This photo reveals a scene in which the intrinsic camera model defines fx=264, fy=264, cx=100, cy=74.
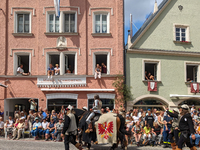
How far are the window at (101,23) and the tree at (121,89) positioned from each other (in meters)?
3.78

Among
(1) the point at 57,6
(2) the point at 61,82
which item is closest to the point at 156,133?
(2) the point at 61,82

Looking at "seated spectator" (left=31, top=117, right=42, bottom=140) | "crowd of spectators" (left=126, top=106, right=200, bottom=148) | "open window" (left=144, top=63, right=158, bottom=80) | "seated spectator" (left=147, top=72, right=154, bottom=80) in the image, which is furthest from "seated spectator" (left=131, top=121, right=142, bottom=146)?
"open window" (left=144, top=63, right=158, bottom=80)

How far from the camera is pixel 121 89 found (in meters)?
18.9

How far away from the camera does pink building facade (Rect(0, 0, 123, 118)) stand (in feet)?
63.0

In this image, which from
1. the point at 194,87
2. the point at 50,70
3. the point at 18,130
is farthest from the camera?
the point at 194,87

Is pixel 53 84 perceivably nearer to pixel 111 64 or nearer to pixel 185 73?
pixel 111 64

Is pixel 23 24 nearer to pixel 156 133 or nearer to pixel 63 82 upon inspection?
pixel 63 82

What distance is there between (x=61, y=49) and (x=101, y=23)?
142 inches

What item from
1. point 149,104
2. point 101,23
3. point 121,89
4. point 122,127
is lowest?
point 122,127

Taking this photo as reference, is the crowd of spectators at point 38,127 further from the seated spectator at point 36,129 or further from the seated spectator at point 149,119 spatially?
the seated spectator at point 149,119

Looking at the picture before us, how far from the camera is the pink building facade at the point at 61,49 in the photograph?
19.2 meters

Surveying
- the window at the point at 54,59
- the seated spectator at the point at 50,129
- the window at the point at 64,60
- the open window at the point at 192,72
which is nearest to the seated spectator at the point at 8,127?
the seated spectator at the point at 50,129

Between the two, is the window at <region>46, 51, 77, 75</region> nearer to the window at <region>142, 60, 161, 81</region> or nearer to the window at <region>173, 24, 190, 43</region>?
the window at <region>142, 60, 161, 81</region>

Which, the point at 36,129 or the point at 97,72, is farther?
the point at 97,72
